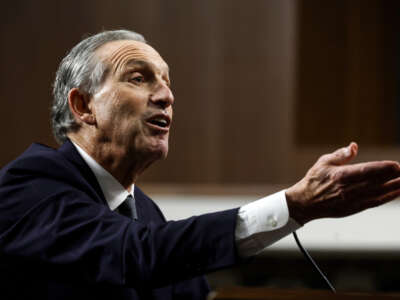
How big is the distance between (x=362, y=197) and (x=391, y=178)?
52 mm

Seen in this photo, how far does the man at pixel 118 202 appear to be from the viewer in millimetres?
917

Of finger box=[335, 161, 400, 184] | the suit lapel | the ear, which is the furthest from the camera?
the ear

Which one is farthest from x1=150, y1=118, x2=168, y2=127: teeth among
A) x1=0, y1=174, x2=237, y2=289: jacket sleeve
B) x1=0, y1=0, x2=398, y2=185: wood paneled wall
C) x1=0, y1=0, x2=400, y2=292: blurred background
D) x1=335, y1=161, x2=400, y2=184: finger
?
x1=0, y1=0, x2=398, y2=185: wood paneled wall

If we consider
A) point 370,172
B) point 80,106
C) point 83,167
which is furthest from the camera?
point 80,106

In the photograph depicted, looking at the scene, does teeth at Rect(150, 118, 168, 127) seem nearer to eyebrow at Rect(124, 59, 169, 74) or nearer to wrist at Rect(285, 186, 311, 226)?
eyebrow at Rect(124, 59, 169, 74)

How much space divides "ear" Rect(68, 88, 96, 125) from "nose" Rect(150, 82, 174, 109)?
0.47ft

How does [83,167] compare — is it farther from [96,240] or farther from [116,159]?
[96,240]

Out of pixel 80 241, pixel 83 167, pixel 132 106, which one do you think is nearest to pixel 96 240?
pixel 80 241

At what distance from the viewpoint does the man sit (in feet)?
3.01

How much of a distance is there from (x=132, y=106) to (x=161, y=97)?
67mm

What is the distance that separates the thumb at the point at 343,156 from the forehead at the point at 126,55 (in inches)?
22.2

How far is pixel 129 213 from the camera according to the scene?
1.31m

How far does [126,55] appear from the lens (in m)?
1.32

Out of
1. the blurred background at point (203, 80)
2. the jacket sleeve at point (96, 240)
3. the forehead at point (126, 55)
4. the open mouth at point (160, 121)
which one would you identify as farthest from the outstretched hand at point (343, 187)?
the blurred background at point (203, 80)
